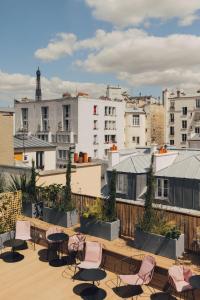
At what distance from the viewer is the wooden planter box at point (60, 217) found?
1492 cm

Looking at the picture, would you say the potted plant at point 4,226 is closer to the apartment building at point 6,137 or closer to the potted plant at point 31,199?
the potted plant at point 31,199

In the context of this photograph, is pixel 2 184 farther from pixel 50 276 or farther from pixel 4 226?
pixel 50 276

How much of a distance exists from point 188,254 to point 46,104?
193 feet

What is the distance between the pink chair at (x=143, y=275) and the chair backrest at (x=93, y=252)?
5.07ft

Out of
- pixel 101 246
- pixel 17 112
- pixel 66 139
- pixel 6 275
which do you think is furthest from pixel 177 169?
pixel 17 112

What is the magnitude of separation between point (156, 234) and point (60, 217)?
201 inches

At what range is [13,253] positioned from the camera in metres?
13.1

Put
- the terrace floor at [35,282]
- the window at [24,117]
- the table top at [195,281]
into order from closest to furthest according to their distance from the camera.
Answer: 1. the table top at [195,281]
2. the terrace floor at [35,282]
3. the window at [24,117]

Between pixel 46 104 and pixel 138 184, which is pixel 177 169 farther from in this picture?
pixel 46 104

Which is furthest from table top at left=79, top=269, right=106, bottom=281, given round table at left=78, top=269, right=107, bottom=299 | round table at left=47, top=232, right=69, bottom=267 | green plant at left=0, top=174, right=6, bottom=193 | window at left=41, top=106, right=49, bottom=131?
window at left=41, top=106, right=49, bottom=131

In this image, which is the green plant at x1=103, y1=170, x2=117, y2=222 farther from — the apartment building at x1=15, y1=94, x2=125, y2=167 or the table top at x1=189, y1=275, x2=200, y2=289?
the apartment building at x1=15, y1=94, x2=125, y2=167

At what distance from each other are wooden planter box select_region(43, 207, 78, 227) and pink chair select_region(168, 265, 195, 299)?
6328 mm

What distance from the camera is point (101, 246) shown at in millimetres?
11562

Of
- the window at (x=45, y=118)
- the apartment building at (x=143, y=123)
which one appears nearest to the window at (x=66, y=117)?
the window at (x=45, y=118)
